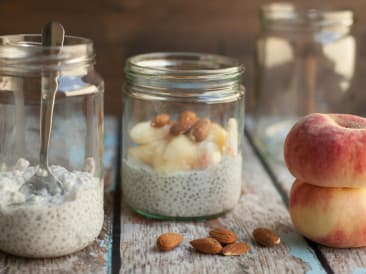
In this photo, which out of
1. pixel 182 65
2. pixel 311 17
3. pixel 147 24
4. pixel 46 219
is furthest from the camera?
pixel 147 24

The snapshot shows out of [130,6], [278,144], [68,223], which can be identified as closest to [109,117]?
[130,6]

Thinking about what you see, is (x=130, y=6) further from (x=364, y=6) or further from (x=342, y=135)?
(x=342, y=135)

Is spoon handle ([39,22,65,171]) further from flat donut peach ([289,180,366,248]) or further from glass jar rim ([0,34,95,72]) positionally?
flat donut peach ([289,180,366,248])

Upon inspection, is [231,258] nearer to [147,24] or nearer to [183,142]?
[183,142]

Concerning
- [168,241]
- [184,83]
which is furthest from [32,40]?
[168,241]

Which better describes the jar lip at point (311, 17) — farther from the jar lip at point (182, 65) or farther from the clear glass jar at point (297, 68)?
the jar lip at point (182, 65)

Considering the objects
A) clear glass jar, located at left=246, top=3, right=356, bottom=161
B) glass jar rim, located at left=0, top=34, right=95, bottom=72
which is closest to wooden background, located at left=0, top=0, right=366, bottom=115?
clear glass jar, located at left=246, top=3, right=356, bottom=161

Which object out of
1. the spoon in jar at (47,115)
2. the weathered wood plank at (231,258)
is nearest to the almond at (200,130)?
the weathered wood plank at (231,258)
